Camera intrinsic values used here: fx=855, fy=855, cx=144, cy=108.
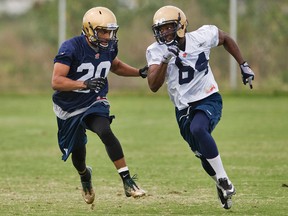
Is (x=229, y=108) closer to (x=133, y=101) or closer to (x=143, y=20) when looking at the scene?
(x=133, y=101)

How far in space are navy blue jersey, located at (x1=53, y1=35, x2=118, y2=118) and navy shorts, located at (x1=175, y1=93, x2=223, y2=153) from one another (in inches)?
30.6

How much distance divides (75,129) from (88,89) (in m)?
0.44

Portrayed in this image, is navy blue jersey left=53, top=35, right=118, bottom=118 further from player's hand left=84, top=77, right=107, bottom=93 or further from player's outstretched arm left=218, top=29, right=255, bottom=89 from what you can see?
player's outstretched arm left=218, top=29, right=255, bottom=89

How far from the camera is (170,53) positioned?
24.0 ft

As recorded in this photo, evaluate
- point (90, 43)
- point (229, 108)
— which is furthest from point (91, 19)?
point (229, 108)

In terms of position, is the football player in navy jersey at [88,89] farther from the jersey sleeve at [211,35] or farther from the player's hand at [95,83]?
the jersey sleeve at [211,35]

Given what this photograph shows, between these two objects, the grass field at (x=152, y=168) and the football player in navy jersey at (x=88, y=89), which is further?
the grass field at (x=152, y=168)

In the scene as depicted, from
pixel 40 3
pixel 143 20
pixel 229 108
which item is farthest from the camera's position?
pixel 40 3


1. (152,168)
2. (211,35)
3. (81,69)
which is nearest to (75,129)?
(81,69)

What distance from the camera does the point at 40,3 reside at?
1179 inches

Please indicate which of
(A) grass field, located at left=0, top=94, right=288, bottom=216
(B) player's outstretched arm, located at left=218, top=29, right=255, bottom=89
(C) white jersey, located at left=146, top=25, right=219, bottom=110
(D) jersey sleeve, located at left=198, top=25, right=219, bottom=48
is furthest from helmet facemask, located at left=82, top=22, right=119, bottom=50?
(A) grass field, located at left=0, top=94, right=288, bottom=216

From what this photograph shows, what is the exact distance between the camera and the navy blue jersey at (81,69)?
7.72 m

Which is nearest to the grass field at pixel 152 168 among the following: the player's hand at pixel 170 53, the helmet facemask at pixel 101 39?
the player's hand at pixel 170 53

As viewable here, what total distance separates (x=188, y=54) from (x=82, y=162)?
1.46m
